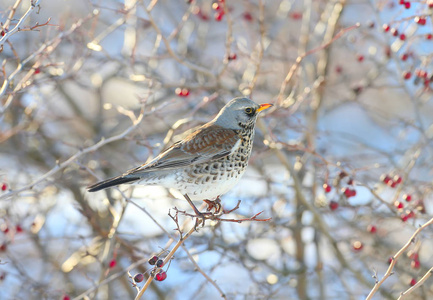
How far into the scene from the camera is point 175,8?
24.2 ft

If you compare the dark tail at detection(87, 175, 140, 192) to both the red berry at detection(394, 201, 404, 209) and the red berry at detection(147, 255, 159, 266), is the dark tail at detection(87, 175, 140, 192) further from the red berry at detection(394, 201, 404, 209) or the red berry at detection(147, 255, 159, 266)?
the red berry at detection(394, 201, 404, 209)

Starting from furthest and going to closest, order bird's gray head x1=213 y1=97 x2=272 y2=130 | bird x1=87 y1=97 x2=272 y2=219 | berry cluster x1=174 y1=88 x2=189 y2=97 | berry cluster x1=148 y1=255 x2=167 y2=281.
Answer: berry cluster x1=174 y1=88 x2=189 y2=97 < bird's gray head x1=213 y1=97 x2=272 y2=130 < bird x1=87 y1=97 x2=272 y2=219 < berry cluster x1=148 y1=255 x2=167 y2=281

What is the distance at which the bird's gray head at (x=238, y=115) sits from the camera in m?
3.59

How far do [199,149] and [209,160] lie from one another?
0.11 metres

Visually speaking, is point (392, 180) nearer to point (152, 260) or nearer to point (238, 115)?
point (238, 115)

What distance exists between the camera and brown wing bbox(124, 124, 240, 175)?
3.42m

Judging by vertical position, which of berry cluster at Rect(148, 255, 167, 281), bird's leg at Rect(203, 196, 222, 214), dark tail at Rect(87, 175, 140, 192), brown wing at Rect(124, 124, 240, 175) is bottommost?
berry cluster at Rect(148, 255, 167, 281)

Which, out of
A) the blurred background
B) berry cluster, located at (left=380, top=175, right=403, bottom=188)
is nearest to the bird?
the blurred background

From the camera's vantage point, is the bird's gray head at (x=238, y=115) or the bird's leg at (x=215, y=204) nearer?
the bird's leg at (x=215, y=204)

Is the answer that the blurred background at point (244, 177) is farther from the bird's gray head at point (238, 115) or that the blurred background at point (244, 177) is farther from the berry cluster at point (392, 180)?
the bird's gray head at point (238, 115)

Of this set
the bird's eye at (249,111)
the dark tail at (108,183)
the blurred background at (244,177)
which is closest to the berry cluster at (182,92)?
the blurred background at (244,177)

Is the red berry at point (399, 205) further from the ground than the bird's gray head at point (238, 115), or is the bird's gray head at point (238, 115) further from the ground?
the bird's gray head at point (238, 115)

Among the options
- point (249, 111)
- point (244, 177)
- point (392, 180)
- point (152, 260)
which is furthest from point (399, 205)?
point (152, 260)

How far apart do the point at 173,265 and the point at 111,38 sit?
5.74 meters
